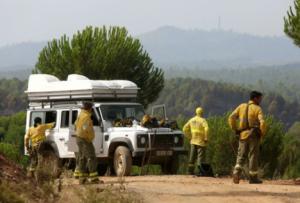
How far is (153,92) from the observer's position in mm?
44812

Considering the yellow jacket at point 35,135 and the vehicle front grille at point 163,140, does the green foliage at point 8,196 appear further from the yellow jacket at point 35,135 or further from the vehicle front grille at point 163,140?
the vehicle front grille at point 163,140

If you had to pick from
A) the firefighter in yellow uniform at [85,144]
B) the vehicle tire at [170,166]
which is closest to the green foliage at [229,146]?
the vehicle tire at [170,166]

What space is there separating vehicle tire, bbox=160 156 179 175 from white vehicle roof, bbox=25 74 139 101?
2.00m

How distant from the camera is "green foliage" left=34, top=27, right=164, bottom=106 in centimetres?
4303

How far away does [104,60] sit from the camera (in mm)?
42906

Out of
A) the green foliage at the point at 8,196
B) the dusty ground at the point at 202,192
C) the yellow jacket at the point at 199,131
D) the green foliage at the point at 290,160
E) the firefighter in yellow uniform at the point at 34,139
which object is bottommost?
the green foliage at the point at 290,160

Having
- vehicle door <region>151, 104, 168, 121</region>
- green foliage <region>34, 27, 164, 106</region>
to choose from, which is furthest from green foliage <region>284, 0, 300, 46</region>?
green foliage <region>34, 27, 164, 106</region>

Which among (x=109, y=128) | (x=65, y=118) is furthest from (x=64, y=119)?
(x=109, y=128)

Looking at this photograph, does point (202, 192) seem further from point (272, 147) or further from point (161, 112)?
point (272, 147)

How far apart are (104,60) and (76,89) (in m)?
22.8

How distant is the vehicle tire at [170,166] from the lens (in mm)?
20561

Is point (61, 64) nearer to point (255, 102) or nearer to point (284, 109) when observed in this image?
point (255, 102)

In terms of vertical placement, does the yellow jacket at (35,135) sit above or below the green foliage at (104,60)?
below

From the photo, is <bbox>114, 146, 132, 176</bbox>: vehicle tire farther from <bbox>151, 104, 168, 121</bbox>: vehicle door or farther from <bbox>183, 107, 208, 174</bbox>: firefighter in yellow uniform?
<bbox>183, 107, 208, 174</bbox>: firefighter in yellow uniform
